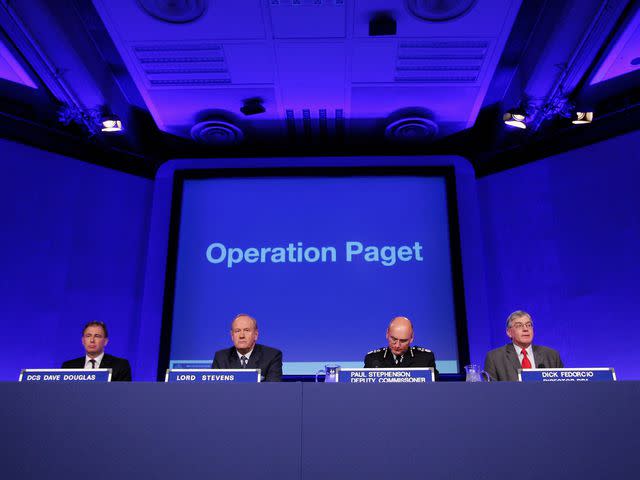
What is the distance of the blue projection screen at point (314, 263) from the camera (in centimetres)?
516

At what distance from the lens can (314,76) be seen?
4.79 meters

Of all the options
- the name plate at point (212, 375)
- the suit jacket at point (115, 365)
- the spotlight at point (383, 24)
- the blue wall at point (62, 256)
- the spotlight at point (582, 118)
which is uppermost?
the spotlight at point (383, 24)

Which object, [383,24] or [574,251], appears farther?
[574,251]

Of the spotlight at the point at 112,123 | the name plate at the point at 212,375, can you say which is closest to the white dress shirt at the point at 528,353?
the name plate at the point at 212,375

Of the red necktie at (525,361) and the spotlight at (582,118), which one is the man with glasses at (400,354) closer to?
the red necktie at (525,361)

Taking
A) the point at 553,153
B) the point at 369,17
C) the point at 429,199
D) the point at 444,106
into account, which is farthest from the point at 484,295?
the point at 369,17

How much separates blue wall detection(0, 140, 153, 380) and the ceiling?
0.27 metres

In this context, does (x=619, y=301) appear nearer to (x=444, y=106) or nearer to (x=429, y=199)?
(x=429, y=199)

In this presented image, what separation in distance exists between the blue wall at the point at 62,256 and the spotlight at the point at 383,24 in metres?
2.88

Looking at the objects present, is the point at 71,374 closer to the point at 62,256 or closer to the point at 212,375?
the point at 212,375

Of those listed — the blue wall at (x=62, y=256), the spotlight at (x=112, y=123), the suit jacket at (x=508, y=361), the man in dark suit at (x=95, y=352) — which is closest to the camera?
the suit jacket at (x=508, y=361)

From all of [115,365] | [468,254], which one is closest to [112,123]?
[115,365]

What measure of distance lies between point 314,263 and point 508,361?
2.35 metres

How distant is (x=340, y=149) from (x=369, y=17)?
1827 mm
